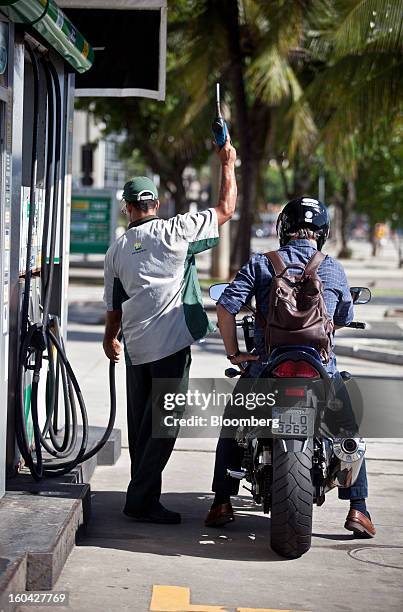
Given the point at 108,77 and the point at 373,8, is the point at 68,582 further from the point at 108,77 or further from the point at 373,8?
the point at 373,8

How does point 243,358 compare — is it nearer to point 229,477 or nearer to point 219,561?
point 229,477

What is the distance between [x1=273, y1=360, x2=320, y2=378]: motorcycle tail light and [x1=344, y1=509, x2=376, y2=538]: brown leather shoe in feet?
3.34

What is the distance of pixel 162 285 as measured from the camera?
6.61 meters

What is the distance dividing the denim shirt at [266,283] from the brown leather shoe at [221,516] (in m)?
0.80

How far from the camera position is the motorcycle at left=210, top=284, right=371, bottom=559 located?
5.82 m

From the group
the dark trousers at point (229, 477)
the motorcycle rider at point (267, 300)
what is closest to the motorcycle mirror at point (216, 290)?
the motorcycle rider at point (267, 300)

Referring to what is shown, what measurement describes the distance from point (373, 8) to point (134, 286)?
10.4 m

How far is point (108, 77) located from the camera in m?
8.62

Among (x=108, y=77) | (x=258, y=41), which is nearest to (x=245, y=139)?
(x=258, y=41)

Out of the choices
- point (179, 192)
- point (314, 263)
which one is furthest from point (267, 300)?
point (179, 192)

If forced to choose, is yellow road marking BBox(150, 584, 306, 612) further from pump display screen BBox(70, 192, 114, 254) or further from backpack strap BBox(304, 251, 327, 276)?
pump display screen BBox(70, 192, 114, 254)

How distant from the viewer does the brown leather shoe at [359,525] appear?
6461mm

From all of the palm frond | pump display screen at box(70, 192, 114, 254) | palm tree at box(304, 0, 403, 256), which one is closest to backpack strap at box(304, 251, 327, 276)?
the palm frond

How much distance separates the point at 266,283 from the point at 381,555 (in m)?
1.49
